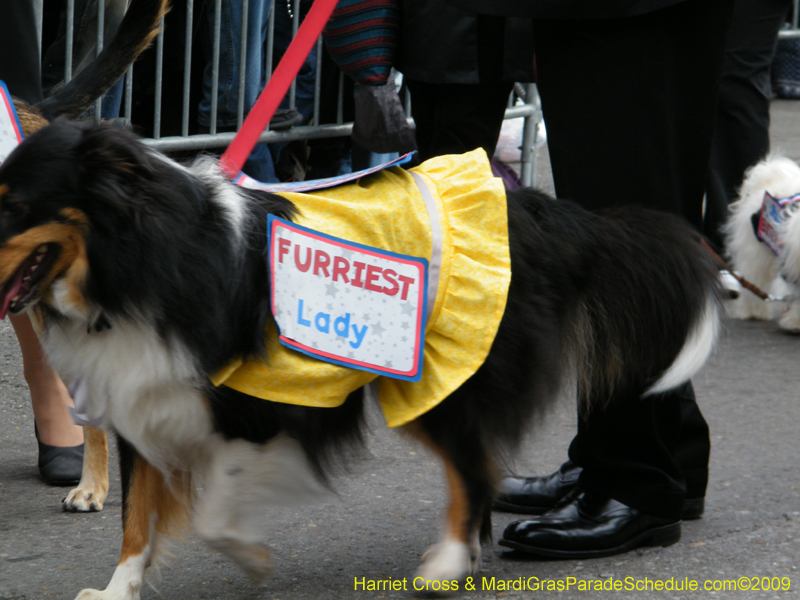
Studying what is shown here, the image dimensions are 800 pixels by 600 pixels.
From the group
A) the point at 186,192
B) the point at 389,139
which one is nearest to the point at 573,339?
the point at 186,192

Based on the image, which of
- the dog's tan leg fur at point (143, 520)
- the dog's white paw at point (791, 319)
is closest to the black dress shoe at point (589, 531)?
the dog's tan leg fur at point (143, 520)

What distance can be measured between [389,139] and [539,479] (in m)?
1.90

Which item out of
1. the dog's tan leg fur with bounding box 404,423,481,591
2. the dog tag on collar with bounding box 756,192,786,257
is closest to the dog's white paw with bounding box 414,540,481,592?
the dog's tan leg fur with bounding box 404,423,481,591

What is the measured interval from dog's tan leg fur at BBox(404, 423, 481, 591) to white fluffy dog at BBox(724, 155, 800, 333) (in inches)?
128

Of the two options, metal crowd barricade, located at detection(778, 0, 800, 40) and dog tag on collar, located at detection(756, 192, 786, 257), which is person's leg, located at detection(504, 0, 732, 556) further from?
metal crowd barricade, located at detection(778, 0, 800, 40)

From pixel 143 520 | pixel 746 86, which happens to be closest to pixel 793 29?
pixel 746 86

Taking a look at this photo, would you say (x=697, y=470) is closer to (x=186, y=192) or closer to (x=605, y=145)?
(x=605, y=145)

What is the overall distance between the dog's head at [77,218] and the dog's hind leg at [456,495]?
82cm

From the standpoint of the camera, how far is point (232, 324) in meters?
2.14

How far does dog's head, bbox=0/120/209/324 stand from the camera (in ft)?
6.42

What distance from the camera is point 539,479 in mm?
3016

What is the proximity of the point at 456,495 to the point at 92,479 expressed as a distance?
1209mm

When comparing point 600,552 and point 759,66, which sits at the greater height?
point 759,66

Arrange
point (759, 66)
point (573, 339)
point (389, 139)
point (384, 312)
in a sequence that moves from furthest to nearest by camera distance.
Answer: point (759, 66) < point (389, 139) < point (573, 339) < point (384, 312)
